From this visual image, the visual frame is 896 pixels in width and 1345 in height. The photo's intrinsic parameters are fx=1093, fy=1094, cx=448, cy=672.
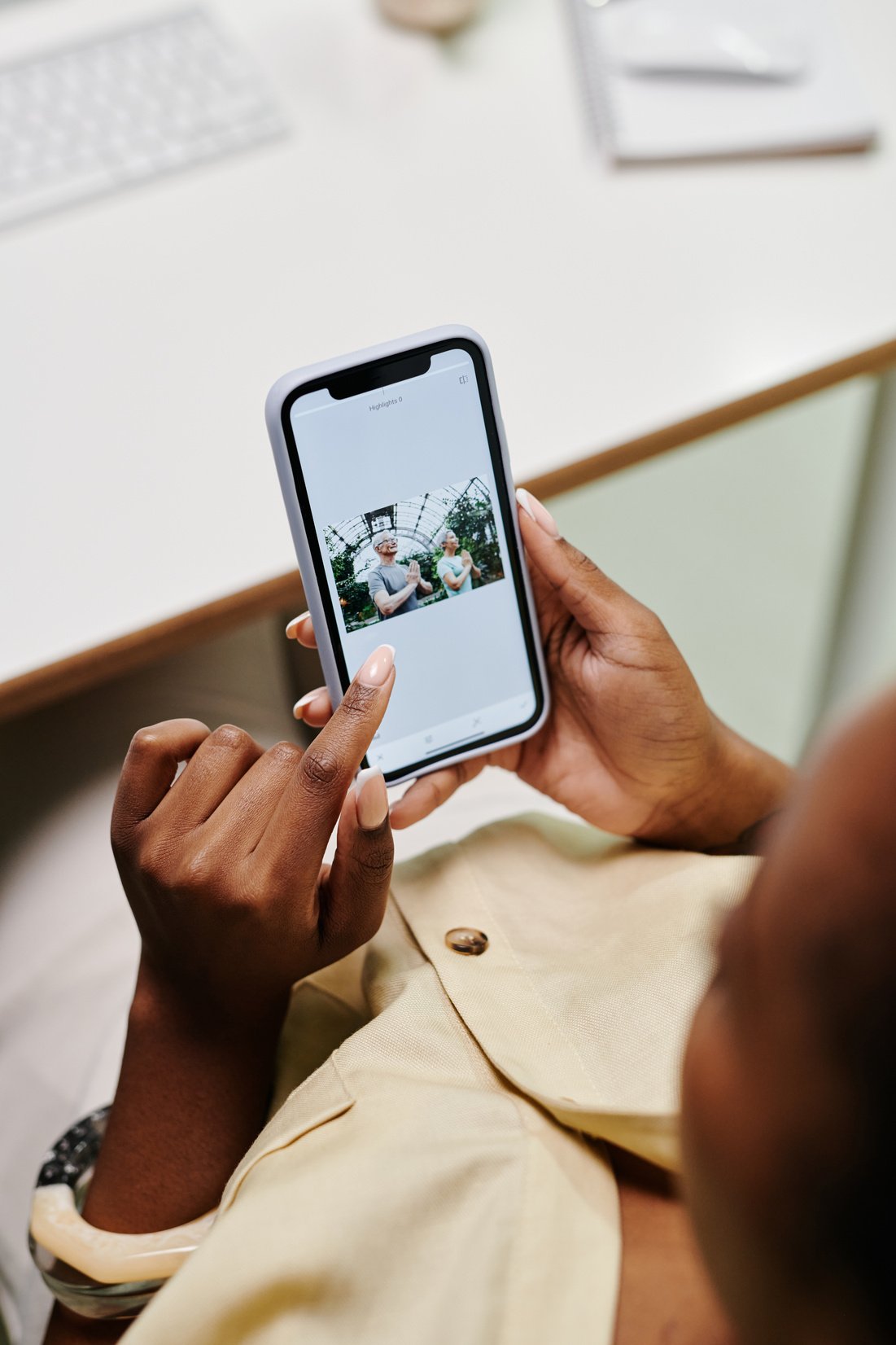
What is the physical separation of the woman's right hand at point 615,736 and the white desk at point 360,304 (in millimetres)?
132

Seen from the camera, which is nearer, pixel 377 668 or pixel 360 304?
pixel 377 668

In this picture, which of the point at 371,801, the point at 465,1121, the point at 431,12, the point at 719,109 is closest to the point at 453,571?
the point at 371,801

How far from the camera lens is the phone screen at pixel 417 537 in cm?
41

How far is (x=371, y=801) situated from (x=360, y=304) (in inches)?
15.4

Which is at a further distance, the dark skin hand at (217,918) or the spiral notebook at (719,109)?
the spiral notebook at (719,109)

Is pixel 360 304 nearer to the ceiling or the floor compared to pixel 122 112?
nearer to the floor

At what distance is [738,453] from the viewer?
1.17m

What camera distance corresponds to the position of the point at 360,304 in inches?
26.8

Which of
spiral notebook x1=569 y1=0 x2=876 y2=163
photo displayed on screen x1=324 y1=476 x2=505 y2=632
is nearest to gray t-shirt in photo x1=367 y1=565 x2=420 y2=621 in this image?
photo displayed on screen x1=324 y1=476 x2=505 y2=632

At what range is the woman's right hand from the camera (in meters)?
0.48

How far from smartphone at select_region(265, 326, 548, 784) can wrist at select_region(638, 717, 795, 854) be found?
10 cm

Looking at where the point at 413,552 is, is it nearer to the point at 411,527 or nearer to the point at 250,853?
the point at 411,527

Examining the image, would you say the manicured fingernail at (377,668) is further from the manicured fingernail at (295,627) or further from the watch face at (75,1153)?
the watch face at (75,1153)

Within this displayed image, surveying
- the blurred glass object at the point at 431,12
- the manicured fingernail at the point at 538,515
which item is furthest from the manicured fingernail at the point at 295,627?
the blurred glass object at the point at 431,12
